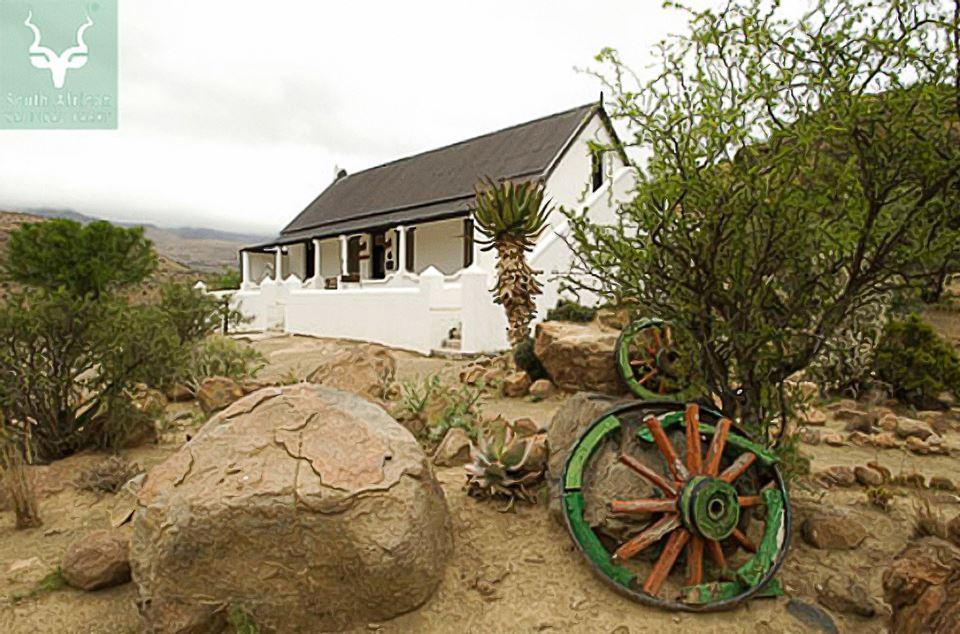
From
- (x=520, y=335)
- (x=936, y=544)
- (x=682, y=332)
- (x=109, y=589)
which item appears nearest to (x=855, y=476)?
(x=936, y=544)

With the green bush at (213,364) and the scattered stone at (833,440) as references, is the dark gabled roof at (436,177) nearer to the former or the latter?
the green bush at (213,364)

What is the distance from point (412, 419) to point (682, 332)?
2663 mm

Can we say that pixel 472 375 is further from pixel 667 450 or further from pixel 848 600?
pixel 848 600

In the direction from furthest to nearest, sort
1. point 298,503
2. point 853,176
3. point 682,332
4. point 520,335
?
point 520,335 → point 682,332 → point 853,176 → point 298,503

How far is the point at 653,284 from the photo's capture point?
4031 mm

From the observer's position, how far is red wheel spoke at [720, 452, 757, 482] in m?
3.41

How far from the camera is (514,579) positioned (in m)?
3.44

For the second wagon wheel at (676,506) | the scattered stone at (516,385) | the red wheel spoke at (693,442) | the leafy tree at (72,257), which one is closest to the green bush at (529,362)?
the scattered stone at (516,385)

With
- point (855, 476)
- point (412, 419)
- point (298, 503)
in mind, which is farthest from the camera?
point (412, 419)

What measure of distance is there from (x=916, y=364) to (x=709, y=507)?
6918mm

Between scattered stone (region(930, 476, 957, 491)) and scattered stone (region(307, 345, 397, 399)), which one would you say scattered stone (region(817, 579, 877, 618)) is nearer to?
scattered stone (region(930, 476, 957, 491))

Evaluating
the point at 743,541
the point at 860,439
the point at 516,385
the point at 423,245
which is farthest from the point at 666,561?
the point at 423,245

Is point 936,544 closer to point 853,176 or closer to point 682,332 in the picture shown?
point 682,332

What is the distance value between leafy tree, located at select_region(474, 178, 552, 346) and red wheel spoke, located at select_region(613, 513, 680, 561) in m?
7.18
